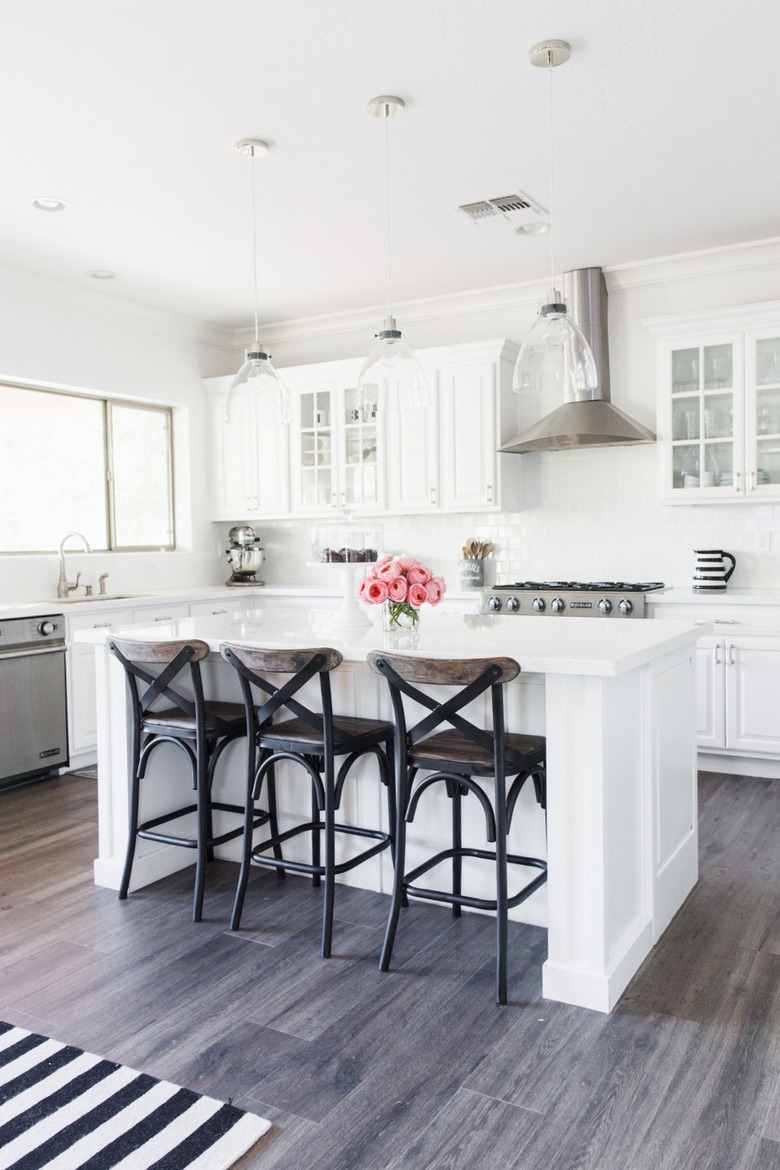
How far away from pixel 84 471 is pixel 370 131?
127 inches

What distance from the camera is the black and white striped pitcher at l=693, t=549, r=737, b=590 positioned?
4965 mm

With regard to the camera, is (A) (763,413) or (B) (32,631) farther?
(A) (763,413)

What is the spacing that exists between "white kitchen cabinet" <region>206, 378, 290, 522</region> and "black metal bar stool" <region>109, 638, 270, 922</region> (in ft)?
10.5

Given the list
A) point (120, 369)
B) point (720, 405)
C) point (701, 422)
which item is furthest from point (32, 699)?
point (720, 405)

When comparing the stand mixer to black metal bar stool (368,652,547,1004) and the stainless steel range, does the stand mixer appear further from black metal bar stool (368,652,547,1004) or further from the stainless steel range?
black metal bar stool (368,652,547,1004)

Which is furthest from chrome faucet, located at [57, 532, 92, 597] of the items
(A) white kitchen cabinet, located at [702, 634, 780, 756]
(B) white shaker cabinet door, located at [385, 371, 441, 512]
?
(A) white kitchen cabinet, located at [702, 634, 780, 756]

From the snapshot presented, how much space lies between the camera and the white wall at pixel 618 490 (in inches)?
201

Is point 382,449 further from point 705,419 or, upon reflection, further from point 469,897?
point 469,897

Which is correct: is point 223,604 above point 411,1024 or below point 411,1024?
above

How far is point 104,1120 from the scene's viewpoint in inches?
75.9

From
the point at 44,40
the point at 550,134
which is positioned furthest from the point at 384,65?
the point at 44,40

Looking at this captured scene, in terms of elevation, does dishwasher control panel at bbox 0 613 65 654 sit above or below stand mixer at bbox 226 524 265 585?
below

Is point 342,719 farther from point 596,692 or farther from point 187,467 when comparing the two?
point 187,467

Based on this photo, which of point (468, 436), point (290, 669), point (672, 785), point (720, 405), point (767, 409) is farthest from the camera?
point (468, 436)
